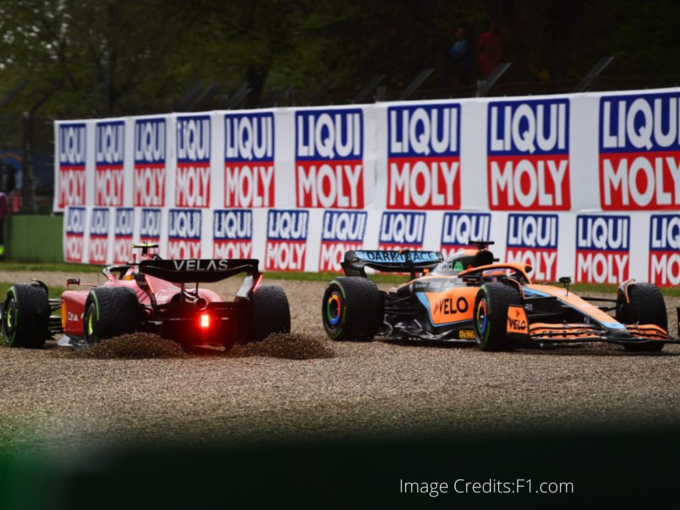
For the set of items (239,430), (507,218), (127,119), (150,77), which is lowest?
(239,430)

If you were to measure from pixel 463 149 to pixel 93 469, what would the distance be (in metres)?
Result: 15.0

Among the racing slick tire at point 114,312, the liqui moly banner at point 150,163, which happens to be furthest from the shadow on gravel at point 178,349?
the liqui moly banner at point 150,163

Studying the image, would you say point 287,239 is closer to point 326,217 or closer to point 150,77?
point 326,217

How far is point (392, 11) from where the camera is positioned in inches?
1195

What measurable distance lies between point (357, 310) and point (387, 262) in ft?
3.53

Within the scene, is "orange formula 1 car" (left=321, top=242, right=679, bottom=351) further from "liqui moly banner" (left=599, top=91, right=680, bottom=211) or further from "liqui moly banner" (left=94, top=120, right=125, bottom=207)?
"liqui moly banner" (left=94, top=120, right=125, bottom=207)

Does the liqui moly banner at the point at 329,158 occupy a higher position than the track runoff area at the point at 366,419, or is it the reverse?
the liqui moly banner at the point at 329,158

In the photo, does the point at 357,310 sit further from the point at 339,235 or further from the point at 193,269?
the point at 339,235

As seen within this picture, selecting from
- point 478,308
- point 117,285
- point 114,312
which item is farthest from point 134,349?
point 478,308

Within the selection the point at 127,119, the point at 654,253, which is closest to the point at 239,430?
the point at 654,253

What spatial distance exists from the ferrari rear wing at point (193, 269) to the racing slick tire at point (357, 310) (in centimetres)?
162

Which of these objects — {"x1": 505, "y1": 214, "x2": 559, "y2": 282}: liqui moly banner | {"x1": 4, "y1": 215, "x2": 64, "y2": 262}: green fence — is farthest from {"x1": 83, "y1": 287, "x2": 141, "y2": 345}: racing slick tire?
{"x1": 4, "y1": 215, "x2": 64, "y2": 262}: green fence

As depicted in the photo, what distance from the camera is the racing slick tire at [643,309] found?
12.2 meters

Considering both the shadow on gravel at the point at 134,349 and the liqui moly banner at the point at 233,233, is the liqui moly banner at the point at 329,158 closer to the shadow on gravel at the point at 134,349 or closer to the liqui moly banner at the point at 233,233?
the liqui moly banner at the point at 233,233
